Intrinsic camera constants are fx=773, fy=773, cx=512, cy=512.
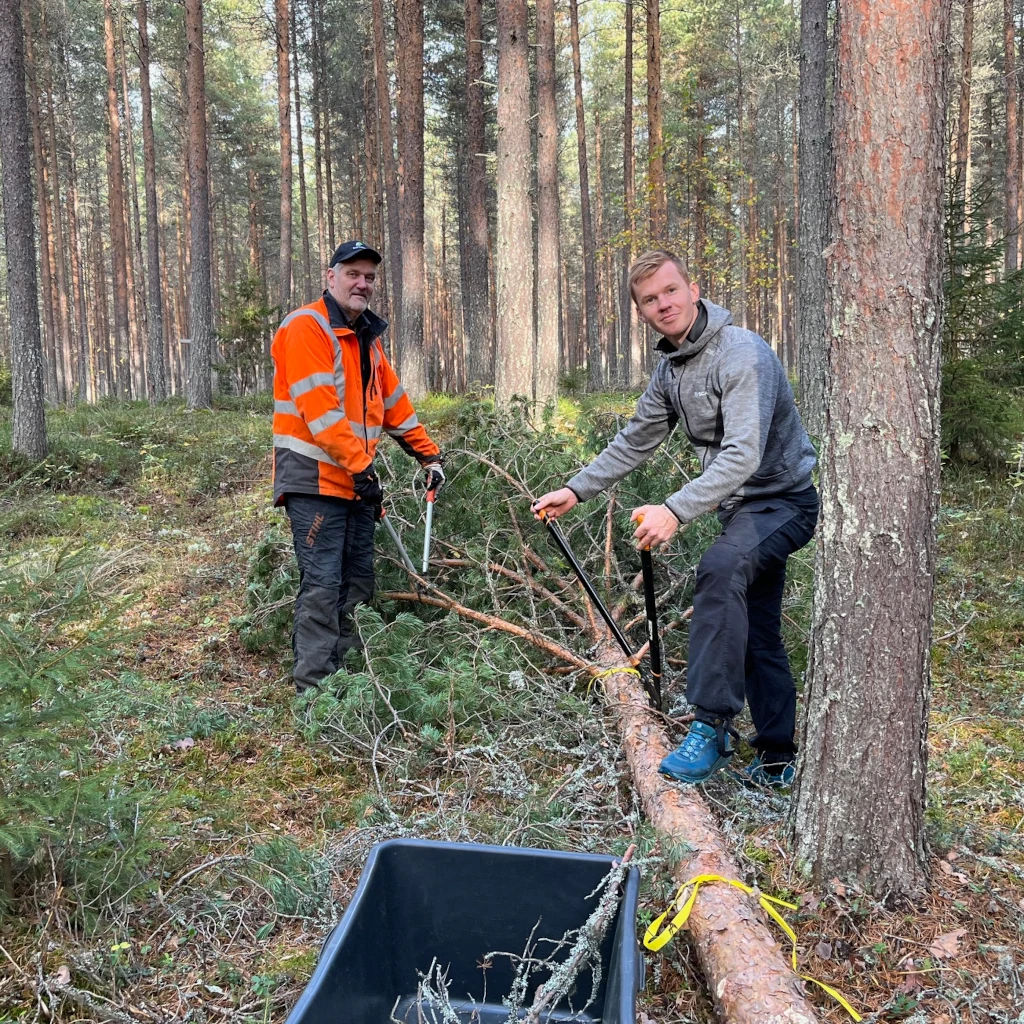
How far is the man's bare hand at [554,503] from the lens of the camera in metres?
3.57

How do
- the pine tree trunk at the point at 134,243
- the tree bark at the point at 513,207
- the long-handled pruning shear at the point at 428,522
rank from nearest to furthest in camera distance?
the long-handled pruning shear at the point at 428,522 → the tree bark at the point at 513,207 → the pine tree trunk at the point at 134,243

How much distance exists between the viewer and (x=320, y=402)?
13.6ft

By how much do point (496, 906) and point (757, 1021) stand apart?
0.72 metres

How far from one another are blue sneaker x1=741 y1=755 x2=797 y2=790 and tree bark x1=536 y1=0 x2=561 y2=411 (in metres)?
7.68

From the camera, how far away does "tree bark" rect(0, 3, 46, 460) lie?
8570 mm

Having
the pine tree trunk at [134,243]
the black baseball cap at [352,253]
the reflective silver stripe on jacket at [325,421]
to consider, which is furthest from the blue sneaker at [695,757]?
the pine tree trunk at [134,243]

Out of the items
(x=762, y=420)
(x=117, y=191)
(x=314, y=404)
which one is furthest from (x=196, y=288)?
(x=762, y=420)

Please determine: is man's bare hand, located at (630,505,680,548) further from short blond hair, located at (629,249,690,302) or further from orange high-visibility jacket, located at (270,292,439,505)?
orange high-visibility jacket, located at (270,292,439,505)

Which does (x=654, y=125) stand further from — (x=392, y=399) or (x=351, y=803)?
(x=351, y=803)

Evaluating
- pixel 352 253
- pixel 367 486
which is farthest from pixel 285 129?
pixel 367 486

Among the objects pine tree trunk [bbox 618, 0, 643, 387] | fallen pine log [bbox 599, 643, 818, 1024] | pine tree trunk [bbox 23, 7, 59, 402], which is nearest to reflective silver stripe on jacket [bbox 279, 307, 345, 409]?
fallen pine log [bbox 599, 643, 818, 1024]

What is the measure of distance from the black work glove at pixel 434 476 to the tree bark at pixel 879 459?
278 cm

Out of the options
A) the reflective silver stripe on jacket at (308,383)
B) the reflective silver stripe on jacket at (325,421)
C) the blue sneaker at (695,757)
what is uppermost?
the reflective silver stripe on jacket at (308,383)

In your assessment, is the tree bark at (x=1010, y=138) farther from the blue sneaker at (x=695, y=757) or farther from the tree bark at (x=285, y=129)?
the blue sneaker at (x=695, y=757)
